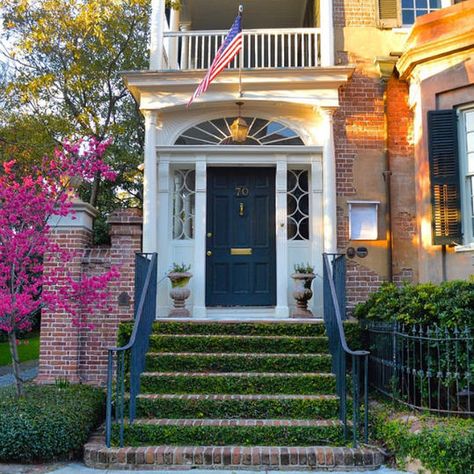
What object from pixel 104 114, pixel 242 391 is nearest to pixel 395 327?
pixel 242 391

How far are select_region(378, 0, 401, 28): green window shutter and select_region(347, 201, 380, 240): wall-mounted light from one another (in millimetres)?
2936

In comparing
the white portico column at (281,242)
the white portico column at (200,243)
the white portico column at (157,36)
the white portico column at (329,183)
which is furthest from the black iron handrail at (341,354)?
the white portico column at (157,36)

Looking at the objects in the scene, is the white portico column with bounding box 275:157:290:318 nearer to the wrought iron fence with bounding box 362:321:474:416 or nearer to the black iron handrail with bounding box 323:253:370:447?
the black iron handrail with bounding box 323:253:370:447

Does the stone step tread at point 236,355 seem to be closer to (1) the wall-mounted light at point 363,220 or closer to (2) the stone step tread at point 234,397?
(2) the stone step tread at point 234,397

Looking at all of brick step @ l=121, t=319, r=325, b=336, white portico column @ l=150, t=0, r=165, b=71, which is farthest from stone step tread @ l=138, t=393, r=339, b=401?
white portico column @ l=150, t=0, r=165, b=71

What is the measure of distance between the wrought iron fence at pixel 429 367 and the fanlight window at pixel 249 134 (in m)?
3.66

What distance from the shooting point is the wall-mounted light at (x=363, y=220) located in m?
7.79

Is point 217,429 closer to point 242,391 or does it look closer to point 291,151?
point 242,391

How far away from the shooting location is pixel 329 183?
7.77m

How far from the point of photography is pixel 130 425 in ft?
16.3

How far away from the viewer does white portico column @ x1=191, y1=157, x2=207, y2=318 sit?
25.5ft

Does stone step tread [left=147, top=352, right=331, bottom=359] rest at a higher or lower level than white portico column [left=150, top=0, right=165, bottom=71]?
lower

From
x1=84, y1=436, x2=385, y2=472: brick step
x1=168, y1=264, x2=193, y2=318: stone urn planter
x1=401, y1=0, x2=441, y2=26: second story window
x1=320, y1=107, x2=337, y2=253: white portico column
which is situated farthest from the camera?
x1=401, y1=0, x2=441, y2=26: second story window

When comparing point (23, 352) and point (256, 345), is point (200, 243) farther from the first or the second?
point (23, 352)
